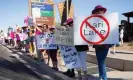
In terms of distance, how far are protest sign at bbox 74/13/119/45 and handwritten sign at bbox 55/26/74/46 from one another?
0.70 m

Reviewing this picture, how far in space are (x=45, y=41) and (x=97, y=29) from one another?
5.46 m

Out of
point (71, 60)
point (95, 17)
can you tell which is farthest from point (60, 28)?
point (95, 17)

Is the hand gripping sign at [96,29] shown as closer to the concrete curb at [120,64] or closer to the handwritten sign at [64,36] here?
the handwritten sign at [64,36]

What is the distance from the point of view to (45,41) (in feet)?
42.4

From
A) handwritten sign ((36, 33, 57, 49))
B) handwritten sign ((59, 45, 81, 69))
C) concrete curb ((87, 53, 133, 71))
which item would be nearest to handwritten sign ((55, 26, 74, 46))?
handwritten sign ((59, 45, 81, 69))

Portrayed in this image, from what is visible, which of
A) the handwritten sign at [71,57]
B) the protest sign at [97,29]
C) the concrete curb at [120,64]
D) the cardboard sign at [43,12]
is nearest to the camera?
the protest sign at [97,29]

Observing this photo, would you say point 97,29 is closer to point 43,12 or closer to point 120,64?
point 120,64

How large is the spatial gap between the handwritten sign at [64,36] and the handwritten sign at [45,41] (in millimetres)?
1953

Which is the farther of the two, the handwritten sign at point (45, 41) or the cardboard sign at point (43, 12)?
the cardboard sign at point (43, 12)

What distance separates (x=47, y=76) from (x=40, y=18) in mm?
11209

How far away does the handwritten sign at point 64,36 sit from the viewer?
877 centimetres

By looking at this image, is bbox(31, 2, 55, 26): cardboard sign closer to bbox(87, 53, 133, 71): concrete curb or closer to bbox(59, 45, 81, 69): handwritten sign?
bbox(87, 53, 133, 71): concrete curb

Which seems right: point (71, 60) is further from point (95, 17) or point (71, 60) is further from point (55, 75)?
point (95, 17)

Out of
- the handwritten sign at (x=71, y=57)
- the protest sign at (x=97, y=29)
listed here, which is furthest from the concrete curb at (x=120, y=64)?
the protest sign at (x=97, y=29)
